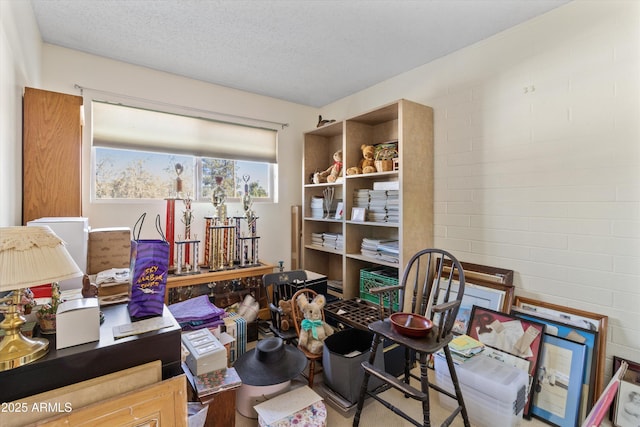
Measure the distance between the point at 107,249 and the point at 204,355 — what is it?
1084mm

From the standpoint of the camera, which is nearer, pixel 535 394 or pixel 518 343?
pixel 535 394

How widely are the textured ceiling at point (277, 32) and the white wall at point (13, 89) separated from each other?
0.30 metres

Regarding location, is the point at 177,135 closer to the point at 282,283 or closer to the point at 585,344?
the point at 282,283

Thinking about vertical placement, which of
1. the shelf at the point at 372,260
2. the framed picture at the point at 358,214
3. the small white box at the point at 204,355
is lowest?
the small white box at the point at 204,355

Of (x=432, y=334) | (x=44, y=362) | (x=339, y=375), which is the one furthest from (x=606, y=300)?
(x=44, y=362)

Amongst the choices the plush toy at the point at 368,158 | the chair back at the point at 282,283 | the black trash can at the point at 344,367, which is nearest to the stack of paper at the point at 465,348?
the black trash can at the point at 344,367

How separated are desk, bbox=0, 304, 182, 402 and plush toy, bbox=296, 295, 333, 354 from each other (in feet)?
3.51

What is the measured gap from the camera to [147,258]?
1.09 meters

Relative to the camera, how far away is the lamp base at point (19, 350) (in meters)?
0.77

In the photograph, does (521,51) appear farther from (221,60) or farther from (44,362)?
(44,362)

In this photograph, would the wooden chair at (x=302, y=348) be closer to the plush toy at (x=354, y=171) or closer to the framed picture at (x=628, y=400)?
the plush toy at (x=354, y=171)

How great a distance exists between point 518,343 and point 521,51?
192 cm

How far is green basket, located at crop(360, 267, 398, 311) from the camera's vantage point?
252cm

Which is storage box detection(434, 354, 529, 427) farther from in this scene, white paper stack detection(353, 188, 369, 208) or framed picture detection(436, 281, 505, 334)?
white paper stack detection(353, 188, 369, 208)
